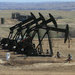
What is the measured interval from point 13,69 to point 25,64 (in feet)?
10.0

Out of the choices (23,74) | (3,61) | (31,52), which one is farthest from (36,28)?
Result: (23,74)

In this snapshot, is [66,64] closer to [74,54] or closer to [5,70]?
[5,70]

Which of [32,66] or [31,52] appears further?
[31,52]

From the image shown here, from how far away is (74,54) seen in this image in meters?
39.8

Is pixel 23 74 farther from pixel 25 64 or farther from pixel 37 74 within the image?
pixel 25 64

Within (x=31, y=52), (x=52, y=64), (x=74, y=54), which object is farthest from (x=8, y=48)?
(x=52, y=64)

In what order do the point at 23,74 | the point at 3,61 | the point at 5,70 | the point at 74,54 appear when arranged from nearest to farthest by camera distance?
the point at 23,74, the point at 5,70, the point at 3,61, the point at 74,54

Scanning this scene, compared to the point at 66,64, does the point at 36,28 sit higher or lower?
higher

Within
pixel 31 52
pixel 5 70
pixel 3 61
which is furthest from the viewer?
pixel 31 52

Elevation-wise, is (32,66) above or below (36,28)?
below

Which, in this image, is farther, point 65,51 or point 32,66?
point 65,51

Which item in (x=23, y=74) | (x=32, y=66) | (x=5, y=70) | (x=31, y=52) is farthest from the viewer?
(x=31, y=52)

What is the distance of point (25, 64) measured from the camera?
3122cm

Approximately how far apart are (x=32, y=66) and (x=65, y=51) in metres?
12.9
